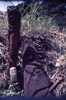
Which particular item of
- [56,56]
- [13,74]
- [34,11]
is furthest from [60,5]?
[13,74]

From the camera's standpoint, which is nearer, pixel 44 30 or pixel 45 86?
pixel 45 86

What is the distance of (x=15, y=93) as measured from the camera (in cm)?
279

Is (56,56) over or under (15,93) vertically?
over

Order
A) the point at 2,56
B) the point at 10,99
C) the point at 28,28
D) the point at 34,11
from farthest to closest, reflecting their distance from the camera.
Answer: the point at 34,11, the point at 28,28, the point at 2,56, the point at 10,99

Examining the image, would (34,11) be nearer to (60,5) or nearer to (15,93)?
(60,5)

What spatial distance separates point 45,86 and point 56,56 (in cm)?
75

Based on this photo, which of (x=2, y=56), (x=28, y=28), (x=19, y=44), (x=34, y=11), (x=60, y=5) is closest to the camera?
(x=19, y=44)

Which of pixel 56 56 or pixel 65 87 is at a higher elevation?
pixel 56 56

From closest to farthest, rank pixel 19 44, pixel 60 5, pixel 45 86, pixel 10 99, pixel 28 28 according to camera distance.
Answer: pixel 10 99 → pixel 45 86 → pixel 19 44 → pixel 28 28 → pixel 60 5

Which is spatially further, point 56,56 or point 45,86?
point 56,56

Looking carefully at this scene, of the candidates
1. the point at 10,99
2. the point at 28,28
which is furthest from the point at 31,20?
the point at 10,99

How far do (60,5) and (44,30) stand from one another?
127cm

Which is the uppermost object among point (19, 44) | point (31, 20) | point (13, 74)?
point (31, 20)

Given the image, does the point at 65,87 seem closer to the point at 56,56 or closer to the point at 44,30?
the point at 56,56
